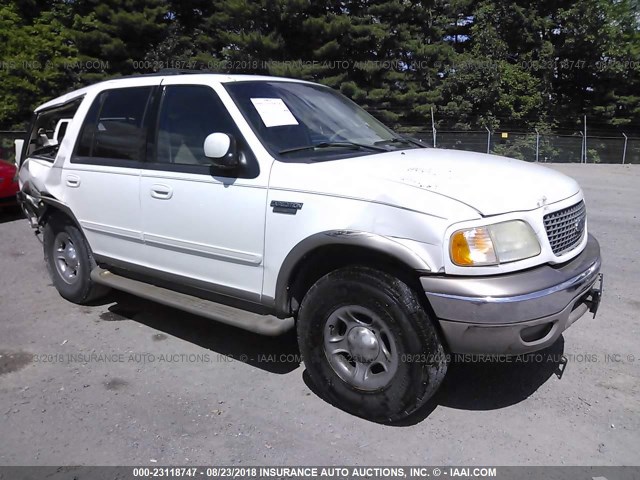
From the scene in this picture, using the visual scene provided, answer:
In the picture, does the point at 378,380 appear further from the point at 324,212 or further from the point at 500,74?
the point at 500,74

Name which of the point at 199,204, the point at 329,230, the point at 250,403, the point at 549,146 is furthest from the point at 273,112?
the point at 549,146

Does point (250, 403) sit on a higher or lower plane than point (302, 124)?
lower

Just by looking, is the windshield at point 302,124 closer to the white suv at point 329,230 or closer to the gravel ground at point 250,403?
the white suv at point 329,230

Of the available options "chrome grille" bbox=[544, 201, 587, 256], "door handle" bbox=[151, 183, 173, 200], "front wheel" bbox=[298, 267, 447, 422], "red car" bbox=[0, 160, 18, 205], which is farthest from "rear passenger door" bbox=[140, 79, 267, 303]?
"red car" bbox=[0, 160, 18, 205]

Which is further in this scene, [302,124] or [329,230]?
[302,124]

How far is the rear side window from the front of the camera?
4.51 metres

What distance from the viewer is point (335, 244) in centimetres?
331

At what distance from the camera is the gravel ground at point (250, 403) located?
3.17 m

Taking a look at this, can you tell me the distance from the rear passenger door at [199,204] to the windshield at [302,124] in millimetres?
163

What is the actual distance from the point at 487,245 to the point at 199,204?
196cm

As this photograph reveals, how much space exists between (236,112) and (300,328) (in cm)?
149

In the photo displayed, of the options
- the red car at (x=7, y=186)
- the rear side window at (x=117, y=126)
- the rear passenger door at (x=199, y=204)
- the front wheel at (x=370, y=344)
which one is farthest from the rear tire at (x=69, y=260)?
the red car at (x=7, y=186)

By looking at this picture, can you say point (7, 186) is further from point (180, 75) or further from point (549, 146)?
point (549, 146)

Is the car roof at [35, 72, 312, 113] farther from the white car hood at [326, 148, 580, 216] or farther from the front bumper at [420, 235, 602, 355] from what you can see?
the front bumper at [420, 235, 602, 355]
